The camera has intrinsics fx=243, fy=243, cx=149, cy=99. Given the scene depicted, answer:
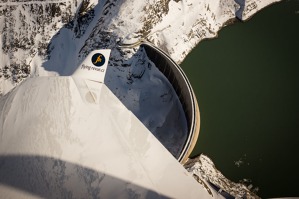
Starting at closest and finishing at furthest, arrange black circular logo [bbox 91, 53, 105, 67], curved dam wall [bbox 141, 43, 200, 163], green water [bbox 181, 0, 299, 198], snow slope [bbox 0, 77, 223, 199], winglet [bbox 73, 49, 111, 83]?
→ 1. snow slope [bbox 0, 77, 223, 199]
2. winglet [bbox 73, 49, 111, 83]
3. black circular logo [bbox 91, 53, 105, 67]
4. curved dam wall [bbox 141, 43, 200, 163]
5. green water [bbox 181, 0, 299, 198]

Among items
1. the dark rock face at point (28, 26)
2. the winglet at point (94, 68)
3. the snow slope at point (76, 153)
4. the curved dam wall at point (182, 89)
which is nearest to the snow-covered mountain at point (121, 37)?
the dark rock face at point (28, 26)

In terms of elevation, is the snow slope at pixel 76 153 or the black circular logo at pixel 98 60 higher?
the black circular logo at pixel 98 60

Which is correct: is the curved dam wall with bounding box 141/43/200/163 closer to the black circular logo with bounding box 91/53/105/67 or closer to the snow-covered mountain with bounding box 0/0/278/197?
the snow-covered mountain with bounding box 0/0/278/197

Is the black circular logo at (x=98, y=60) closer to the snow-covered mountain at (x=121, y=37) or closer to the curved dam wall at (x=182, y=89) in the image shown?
the curved dam wall at (x=182, y=89)

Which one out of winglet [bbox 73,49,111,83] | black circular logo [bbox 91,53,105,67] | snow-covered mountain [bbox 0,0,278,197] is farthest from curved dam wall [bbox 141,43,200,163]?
black circular logo [bbox 91,53,105,67]

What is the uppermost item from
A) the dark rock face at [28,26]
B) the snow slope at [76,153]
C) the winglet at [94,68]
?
the winglet at [94,68]
